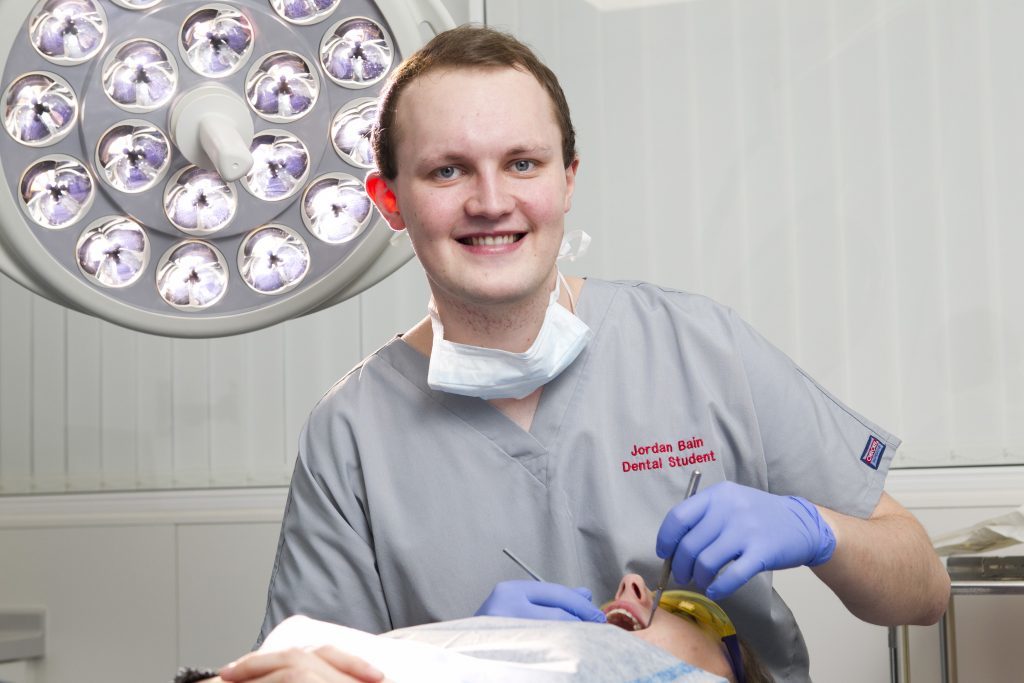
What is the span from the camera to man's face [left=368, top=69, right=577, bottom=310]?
1351mm

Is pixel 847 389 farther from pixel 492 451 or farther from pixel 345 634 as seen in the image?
pixel 345 634

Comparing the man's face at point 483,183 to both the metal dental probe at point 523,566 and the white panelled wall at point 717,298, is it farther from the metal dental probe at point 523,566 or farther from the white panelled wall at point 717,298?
the white panelled wall at point 717,298

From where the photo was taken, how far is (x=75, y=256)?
4.88 ft

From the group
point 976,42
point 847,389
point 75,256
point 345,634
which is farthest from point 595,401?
Result: point 976,42

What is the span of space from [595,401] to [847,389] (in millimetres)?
1156

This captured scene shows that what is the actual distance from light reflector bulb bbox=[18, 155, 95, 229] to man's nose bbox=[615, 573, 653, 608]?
2.89 ft

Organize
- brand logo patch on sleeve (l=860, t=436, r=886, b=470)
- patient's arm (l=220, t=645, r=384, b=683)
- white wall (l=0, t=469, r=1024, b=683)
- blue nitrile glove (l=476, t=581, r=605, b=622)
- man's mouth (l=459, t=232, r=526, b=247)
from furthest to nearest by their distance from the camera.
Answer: white wall (l=0, t=469, r=1024, b=683) → brand logo patch on sleeve (l=860, t=436, r=886, b=470) → man's mouth (l=459, t=232, r=526, b=247) → blue nitrile glove (l=476, t=581, r=605, b=622) → patient's arm (l=220, t=645, r=384, b=683)

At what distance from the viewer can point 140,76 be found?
1452mm

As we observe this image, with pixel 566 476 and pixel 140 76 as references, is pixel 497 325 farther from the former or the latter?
pixel 140 76

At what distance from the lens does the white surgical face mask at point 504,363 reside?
4.76 ft

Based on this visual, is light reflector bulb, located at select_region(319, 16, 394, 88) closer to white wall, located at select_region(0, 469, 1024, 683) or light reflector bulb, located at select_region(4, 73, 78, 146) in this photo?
light reflector bulb, located at select_region(4, 73, 78, 146)

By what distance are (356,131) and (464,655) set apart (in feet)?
2.87

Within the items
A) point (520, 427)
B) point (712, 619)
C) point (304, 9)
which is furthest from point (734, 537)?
point (304, 9)

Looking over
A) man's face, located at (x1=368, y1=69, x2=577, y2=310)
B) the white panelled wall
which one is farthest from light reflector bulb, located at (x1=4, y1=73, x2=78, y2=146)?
the white panelled wall
